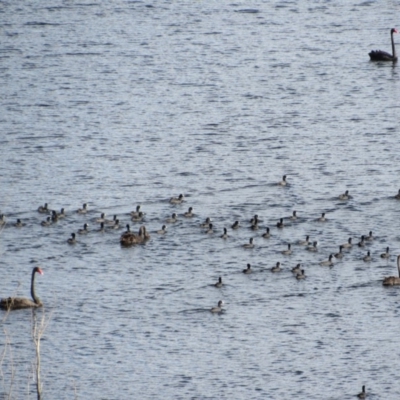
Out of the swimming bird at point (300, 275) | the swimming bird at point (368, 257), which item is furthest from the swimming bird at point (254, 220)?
the swimming bird at point (300, 275)

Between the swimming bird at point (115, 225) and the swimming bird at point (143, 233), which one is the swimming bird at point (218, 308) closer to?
the swimming bird at point (143, 233)

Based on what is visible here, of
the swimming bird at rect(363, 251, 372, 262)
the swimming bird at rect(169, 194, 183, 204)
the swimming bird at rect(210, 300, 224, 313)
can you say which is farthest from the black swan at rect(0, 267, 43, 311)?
the swimming bird at rect(363, 251, 372, 262)

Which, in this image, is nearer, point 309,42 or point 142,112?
point 142,112

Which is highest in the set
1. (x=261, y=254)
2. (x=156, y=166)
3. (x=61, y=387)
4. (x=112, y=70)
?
(x=112, y=70)

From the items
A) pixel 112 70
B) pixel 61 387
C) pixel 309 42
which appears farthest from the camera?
pixel 309 42

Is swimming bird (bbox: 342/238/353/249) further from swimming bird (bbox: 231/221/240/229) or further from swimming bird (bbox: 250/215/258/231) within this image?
swimming bird (bbox: 231/221/240/229)

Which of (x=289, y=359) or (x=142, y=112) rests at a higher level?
(x=142, y=112)

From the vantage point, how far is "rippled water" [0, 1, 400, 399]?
3072cm

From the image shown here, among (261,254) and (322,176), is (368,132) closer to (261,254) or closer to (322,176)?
(322,176)

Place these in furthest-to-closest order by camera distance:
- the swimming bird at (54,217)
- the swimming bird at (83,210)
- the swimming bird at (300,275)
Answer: the swimming bird at (83,210), the swimming bird at (54,217), the swimming bird at (300,275)

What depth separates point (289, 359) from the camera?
30.7 metres

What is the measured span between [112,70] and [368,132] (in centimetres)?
1644

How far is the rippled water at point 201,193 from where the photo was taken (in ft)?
101

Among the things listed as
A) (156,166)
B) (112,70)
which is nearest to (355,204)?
(156,166)
